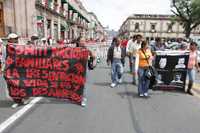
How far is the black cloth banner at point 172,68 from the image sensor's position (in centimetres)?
870

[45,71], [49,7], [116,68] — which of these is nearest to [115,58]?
[116,68]

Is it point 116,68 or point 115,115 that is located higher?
point 116,68

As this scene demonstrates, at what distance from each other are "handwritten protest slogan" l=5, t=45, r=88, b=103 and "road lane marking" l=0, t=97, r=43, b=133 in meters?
0.29

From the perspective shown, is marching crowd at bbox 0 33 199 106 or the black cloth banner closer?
marching crowd at bbox 0 33 199 106

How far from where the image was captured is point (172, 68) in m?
8.85

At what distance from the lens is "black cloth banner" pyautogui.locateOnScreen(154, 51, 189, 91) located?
8703 millimetres

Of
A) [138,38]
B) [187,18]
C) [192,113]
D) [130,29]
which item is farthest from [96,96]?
[130,29]

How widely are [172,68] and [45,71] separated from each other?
4.06 m

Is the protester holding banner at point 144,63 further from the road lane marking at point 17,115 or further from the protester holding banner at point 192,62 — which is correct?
the road lane marking at point 17,115

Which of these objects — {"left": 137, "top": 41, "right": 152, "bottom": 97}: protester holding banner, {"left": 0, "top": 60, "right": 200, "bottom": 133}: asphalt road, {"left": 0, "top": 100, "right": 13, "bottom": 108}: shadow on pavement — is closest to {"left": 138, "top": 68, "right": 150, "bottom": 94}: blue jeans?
{"left": 137, "top": 41, "right": 152, "bottom": 97}: protester holding banner

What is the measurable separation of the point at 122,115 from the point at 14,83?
2.61 meters

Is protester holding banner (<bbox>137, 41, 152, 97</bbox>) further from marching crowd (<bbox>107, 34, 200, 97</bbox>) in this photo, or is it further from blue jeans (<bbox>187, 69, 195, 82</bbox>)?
blue jeans (<bbox>187, 69, 195, 82</bbox>)

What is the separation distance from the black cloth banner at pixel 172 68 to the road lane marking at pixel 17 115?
3.73 metres

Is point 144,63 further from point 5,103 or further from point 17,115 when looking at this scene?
point 5,103
